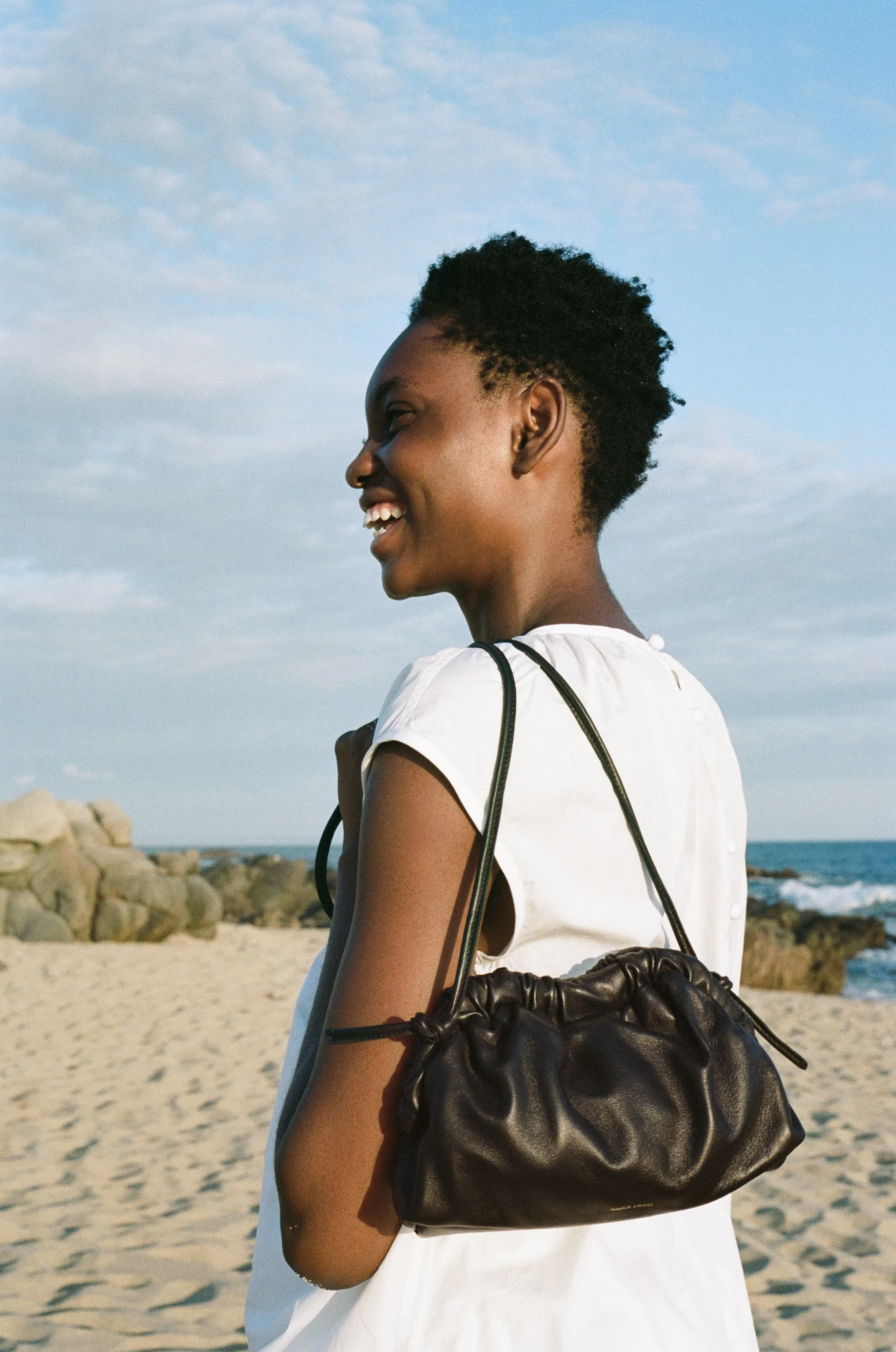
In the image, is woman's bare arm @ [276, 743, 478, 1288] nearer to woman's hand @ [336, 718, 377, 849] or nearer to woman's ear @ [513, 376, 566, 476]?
woman's hand @ [336, 718, 377, 849]

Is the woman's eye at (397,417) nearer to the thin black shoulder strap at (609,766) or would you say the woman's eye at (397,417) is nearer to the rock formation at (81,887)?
the thin black shoulder strap at (609,766)

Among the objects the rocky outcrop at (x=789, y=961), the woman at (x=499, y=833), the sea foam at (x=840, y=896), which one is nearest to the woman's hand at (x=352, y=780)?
the woman at (x=499, y=833)

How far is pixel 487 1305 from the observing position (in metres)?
1.11

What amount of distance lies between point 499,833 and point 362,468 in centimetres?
63

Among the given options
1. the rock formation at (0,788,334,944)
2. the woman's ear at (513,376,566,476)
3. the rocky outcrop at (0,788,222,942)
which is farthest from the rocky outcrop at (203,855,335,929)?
the woman's ear at (513,376,566,476)

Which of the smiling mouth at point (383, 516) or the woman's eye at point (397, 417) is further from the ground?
the woman's eye at point (397, 417)

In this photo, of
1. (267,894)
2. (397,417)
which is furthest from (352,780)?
(267,894)

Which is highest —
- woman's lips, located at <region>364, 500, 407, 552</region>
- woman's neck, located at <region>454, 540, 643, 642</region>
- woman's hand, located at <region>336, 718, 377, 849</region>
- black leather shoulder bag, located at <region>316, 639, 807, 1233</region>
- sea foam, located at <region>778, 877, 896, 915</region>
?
woman's lips, located at <region>364, 500, 407, 552</region>

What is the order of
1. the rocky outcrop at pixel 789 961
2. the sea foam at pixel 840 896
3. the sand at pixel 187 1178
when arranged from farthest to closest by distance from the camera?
the sea foam at pixel 840 896
the rocky outcrop at pixel 789 961
the sand at pixel 187 1178

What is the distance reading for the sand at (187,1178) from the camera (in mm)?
4344

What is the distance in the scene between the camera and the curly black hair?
4.91ft

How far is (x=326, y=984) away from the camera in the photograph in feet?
3.91

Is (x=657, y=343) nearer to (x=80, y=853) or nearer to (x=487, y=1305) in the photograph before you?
(x=487, y=1305)

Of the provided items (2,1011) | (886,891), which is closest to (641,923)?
(2,1011)
